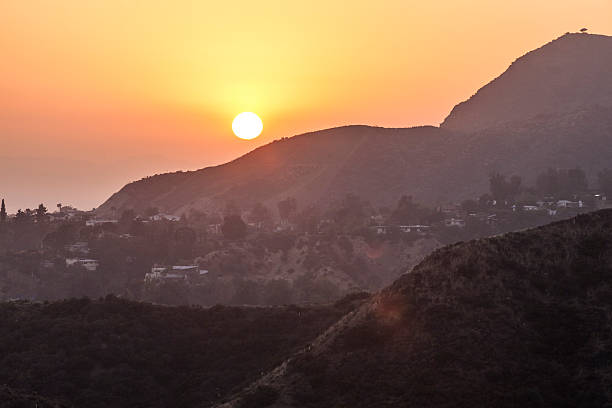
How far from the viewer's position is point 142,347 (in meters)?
75.6

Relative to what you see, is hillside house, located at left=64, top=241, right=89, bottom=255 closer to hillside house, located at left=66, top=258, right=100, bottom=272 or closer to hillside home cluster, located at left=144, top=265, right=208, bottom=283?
hillside house, located at left=66, top=258, right=100, bottom=272

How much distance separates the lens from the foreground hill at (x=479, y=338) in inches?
1886

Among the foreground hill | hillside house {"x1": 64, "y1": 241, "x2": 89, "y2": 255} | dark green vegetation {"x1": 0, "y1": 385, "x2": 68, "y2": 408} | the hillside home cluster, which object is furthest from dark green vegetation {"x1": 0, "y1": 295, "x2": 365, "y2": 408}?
hillside house {"x1": 64, "y1": 241, "x2": 89, "y2": 255}

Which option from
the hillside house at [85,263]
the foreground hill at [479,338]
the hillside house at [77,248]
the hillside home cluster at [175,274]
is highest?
the hillside house at [77,248]

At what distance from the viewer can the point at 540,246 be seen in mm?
64312

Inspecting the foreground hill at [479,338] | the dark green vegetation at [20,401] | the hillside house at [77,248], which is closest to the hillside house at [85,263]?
the hillside house at [77,248]

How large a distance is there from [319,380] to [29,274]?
139m

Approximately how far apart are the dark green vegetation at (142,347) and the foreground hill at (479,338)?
44.2 feet

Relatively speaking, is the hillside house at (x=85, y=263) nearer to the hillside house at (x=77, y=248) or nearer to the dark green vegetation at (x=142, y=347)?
the hillside house at (x=77, y=248)

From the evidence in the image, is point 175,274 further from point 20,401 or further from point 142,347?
point 20,401

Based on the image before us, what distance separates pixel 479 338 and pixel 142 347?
3617 cm

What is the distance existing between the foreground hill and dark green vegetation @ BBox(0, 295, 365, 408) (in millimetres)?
13484

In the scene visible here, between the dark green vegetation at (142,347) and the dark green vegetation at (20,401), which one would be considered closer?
the dark green vegetation at (20,401)

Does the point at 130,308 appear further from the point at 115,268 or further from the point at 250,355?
the point at 115,268
